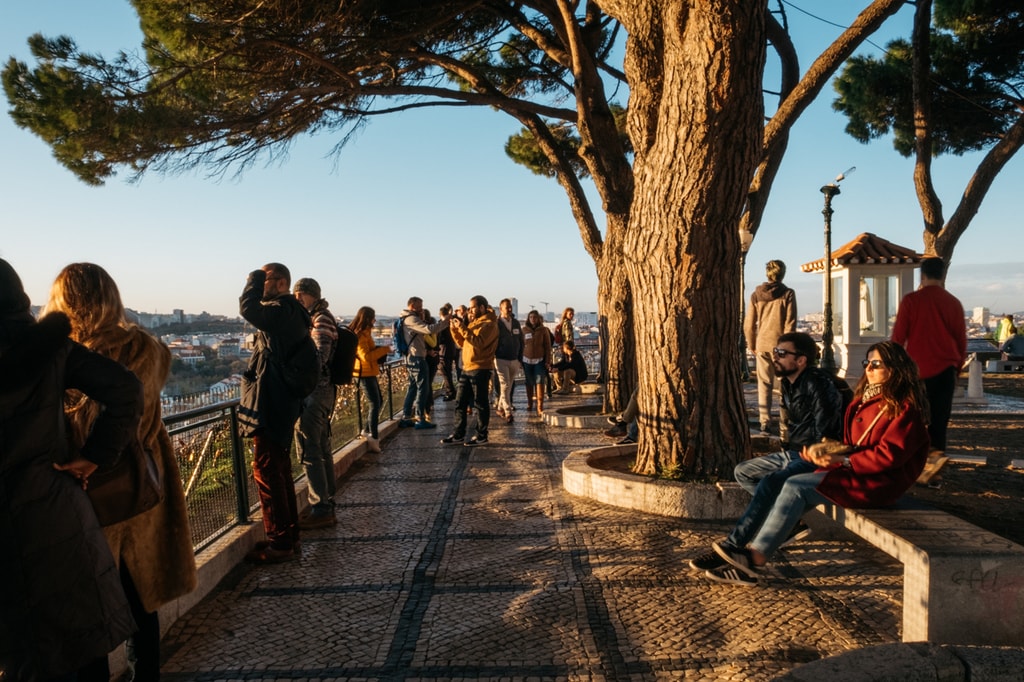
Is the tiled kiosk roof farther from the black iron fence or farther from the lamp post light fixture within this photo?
the black iron fence

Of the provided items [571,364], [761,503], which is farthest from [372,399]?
[571,364]

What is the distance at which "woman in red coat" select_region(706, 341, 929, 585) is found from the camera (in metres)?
3.71

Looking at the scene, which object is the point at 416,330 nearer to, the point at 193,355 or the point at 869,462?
the point at 193,355

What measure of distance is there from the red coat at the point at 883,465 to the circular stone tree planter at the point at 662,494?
1448 mm

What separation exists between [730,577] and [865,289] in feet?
49.4

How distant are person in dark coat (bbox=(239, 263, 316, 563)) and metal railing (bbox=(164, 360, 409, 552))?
18 cm

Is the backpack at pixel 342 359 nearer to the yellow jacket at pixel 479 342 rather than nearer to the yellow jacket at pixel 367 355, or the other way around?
the yellow jacket at pixel 367 355

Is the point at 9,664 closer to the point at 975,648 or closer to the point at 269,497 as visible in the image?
the point at 269,497

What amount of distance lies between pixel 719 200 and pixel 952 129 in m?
15.1

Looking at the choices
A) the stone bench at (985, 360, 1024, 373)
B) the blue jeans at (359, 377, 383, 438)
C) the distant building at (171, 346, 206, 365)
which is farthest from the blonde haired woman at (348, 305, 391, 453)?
the stone bench at (985, 360, 1024, 373)

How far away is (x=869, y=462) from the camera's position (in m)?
3.75

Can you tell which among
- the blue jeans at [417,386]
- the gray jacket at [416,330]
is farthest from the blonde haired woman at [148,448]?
the blue jeans at [417,386]

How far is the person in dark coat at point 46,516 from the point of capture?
2246mm

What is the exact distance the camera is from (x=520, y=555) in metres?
4.53
